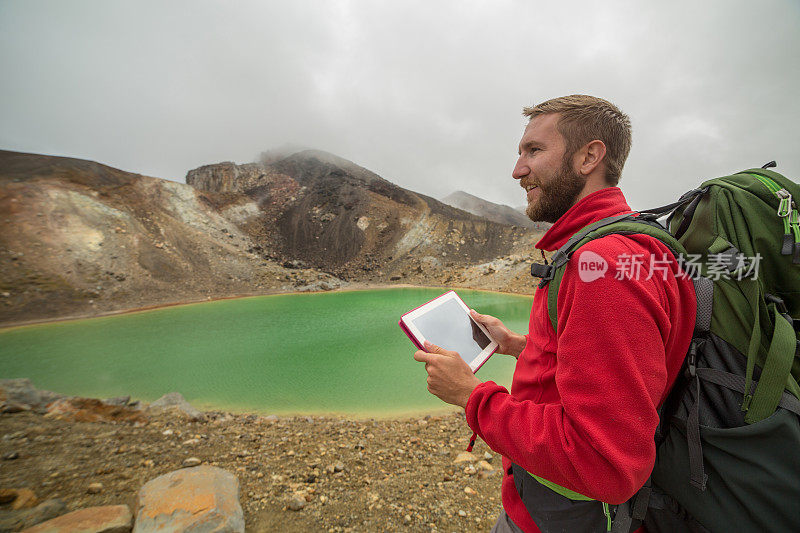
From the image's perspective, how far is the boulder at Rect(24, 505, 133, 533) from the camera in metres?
2.33

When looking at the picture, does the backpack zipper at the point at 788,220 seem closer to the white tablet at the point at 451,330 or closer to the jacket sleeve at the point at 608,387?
the jacket sleeve at the point at 608,387

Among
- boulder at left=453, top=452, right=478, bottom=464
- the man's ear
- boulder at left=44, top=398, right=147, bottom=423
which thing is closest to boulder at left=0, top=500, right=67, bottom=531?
boulder at left=44, top=398, right=147, bottom=423

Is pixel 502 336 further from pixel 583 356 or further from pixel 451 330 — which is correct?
pixel 583 356

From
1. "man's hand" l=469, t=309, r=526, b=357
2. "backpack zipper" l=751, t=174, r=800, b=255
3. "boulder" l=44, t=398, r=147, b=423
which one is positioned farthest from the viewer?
"boulder" l=44, t=398, r=147, b=423

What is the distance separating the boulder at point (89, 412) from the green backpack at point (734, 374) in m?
6.32

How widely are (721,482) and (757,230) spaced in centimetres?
87

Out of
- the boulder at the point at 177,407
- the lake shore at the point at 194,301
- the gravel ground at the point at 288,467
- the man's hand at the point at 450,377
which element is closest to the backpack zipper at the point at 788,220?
the man's hand at the point at 450,377

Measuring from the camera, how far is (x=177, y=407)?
18.5ft

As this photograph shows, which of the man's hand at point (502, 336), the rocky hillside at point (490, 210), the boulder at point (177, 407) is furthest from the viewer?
the rocky hillside at point (490, 210)

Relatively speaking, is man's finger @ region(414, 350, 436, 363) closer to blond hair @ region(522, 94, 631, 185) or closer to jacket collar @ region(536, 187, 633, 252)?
jacket collar @ region(536, 187, 633, 252)

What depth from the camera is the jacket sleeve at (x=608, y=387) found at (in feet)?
2.93

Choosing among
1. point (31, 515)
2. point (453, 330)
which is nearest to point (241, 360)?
point (31, 515)

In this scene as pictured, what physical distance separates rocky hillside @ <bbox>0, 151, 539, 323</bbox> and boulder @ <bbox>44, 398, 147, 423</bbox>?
54.9 feet

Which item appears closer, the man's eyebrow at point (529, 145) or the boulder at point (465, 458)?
the man's eyebrow at point (529, 145)
